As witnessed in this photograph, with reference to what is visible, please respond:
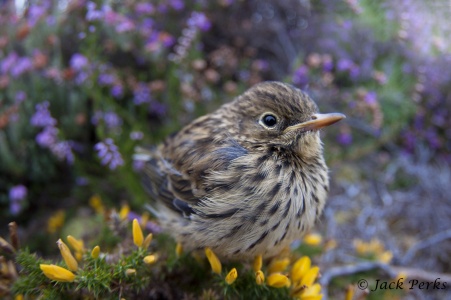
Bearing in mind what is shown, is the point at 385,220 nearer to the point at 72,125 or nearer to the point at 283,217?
the point at 283,217

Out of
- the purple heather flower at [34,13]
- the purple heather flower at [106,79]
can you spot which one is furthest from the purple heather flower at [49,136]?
the purple heather flower at [34,13]

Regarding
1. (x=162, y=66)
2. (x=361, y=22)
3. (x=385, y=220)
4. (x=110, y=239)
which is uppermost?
(x=361, y=22)

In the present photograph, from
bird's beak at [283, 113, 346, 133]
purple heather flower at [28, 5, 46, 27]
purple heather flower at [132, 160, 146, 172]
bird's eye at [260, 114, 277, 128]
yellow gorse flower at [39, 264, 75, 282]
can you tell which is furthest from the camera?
purple heather flower at [28, 5, 46, 27]

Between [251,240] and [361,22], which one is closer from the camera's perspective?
[251,240]

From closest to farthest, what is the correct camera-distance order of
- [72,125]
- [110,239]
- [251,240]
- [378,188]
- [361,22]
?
[251,240]
[110,239]
[72,125]
[378,188]
[361,22]

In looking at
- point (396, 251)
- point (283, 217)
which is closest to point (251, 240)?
point (283, 217)

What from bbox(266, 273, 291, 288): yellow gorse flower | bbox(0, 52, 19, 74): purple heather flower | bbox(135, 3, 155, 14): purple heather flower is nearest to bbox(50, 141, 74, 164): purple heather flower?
bbox(0, 52, 19, 74): purple heather flower

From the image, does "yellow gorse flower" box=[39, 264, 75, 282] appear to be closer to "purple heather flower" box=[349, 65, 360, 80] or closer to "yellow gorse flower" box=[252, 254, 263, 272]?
"yellow gorse flower" box=[252, 254, 263, 272]
